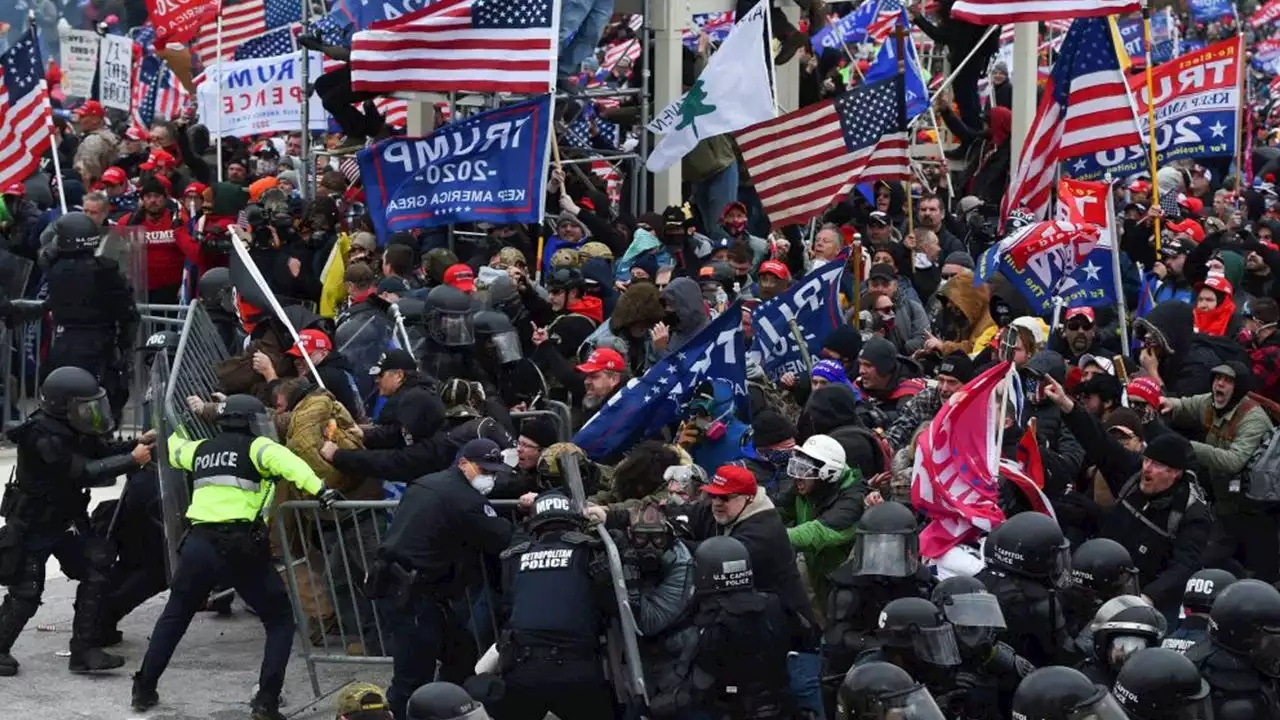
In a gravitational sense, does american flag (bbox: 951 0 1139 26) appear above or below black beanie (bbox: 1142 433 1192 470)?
above

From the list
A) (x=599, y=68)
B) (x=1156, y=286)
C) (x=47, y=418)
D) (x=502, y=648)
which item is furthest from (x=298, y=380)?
(x=599, y=68)

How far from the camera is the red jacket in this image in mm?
17969

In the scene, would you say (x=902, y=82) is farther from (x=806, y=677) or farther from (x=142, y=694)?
(x=142, y=694)

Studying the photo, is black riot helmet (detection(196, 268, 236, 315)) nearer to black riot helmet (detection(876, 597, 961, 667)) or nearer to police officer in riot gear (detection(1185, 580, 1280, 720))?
black riot helmet (detection(876, 597, 961, 667))

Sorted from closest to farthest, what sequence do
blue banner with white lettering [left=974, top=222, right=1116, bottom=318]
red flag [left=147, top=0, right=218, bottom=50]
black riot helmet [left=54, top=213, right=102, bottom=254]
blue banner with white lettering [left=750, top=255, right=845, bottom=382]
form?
blue banner with white lettering [left=750, top=255, right=845, bottom=382] → blue banner with white lettering [left=974, top=222, right=1116, bottom=318] → black riot helmet [left=54, top=213, right=102, bottom=254] → red flag [left=147, top=0, right=218, bottom=50]

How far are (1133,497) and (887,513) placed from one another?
205cm

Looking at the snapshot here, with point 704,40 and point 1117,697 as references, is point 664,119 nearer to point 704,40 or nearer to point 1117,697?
point 704,40

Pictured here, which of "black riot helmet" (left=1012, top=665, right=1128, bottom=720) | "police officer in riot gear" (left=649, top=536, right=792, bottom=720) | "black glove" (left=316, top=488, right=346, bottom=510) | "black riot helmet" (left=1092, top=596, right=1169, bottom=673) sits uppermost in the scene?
"black riot helmet" (left=1012, top=665, right=1128, bottom=720)

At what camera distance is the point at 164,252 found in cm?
1803

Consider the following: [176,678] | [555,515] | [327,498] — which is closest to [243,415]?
[327,498]

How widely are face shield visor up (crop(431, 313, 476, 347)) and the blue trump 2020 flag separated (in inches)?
47.7

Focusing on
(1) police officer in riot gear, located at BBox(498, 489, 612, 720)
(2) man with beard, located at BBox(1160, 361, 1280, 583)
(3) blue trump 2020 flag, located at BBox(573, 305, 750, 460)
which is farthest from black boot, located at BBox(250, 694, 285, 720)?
(2) man with beard, located at BBox(1160, 361, 1280, 583)

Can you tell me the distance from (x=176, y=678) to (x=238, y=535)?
4.48ft

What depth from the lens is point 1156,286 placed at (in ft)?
54.7
